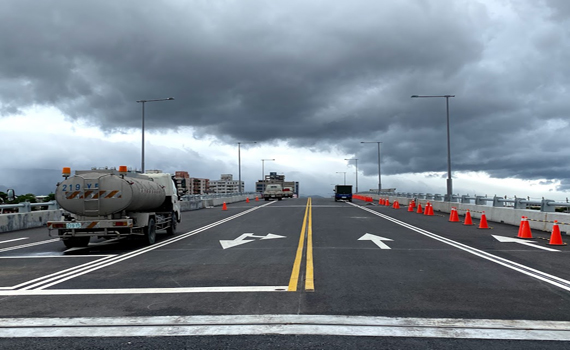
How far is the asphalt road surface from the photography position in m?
4.95

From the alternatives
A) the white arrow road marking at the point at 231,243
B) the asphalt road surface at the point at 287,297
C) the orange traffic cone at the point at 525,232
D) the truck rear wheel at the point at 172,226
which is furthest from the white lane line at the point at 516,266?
the truck rear wheel at the point at 172,226

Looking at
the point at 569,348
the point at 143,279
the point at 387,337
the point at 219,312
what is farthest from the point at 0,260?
the point at 569,348

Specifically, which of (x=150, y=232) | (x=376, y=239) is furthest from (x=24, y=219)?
(x=376, y=239)

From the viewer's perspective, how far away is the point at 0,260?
1112 centimetres

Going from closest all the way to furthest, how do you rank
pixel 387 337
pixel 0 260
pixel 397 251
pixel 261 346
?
pixel 261 346 < pixel 387 337 < pixel 0 260 < pixel 397 251

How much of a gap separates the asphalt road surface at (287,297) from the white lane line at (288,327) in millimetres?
21

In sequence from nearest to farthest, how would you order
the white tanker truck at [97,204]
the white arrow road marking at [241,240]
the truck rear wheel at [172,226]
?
1. the white tanker truck at [97,204]
2. the white arrow road marking at [241,240]
3. the truck rear wheel at [172,226]

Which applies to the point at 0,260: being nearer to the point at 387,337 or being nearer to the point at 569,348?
the point at 387,337

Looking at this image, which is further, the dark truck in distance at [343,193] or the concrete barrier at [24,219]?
the dark truck in distance at [343,193]

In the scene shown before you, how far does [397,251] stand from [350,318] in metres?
6.73

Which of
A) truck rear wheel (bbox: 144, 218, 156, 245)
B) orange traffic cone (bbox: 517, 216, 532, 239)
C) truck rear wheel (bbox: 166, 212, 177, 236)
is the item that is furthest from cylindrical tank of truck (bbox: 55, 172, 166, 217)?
orange traffic cone (bbox: 517, 216, 532, 239)

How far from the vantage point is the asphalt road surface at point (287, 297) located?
4945 mm

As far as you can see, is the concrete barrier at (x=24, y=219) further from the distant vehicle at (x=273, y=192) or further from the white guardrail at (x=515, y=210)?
the distant vehicle at (x=273, y=192)

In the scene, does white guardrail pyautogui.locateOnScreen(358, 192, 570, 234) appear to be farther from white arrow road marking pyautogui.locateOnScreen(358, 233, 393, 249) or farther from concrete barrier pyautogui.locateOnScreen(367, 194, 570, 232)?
white arrow road marking pyautogui.locateOnScreen(358, 233, 393, 249)
